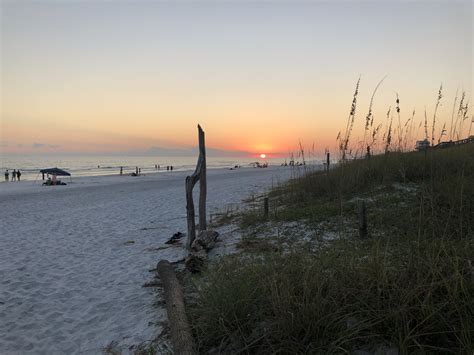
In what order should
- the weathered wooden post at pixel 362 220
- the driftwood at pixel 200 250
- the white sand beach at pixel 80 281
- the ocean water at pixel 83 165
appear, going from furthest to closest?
1. the ocean water at pixel 83 165
2. the driftwood at pixel 200 250
3. the weathered wooden post at pixel 362 220
4. the white sand beach at pixel 80 281

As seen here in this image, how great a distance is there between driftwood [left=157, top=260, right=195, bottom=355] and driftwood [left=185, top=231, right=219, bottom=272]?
48 cm

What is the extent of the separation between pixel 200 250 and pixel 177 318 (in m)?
2.67

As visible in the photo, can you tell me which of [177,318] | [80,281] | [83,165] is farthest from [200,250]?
[83,165]

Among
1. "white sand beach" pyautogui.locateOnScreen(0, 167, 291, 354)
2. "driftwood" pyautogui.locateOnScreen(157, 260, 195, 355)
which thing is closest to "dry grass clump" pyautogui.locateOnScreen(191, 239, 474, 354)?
"driftwood" pyautogui.locateOnScreen(157, 260, 195, 355)

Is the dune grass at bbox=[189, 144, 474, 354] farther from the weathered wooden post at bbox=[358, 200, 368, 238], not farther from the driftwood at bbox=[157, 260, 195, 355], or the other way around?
the weathered wooden post at bbox=[358, 200, 368, 238]

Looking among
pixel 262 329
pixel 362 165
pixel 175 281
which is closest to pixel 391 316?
pixel 262 329

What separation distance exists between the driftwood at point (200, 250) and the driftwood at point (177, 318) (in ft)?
1.58

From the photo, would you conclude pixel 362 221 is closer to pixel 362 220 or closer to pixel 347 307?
pixel 362 220

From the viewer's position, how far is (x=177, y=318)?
3.23 meters

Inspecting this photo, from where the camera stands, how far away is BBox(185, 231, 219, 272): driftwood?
16.8 feet

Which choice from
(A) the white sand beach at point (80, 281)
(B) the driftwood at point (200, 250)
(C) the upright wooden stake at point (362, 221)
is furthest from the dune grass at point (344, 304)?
(B) the driftwood at point (200, 250)

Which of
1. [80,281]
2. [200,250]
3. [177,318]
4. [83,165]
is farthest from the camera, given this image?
[83,165]

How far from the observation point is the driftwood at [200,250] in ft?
16.8

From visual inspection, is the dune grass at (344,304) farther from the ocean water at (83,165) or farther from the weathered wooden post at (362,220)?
the ocean water at (83,165)
